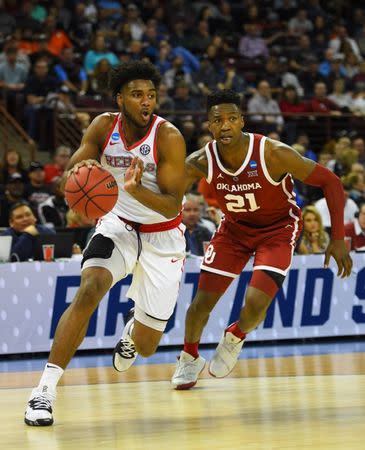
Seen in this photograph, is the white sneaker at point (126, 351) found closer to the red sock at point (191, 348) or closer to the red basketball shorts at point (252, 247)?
the red sock at point (191, 348)

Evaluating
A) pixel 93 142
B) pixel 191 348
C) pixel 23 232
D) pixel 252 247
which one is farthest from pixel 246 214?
pixel 23 232

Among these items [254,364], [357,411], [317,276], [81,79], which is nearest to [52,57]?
[81,79]

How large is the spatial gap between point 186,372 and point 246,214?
1226 mm

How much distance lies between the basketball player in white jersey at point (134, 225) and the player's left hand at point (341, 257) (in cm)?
98

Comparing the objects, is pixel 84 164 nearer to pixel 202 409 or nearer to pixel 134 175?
pixel 134 175

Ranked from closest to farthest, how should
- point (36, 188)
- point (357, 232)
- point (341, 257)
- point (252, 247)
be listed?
point (341, 257), point (252, 247), point (357, 232), point (36, 188)

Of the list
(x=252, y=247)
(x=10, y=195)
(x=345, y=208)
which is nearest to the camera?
(x=252, y=247)

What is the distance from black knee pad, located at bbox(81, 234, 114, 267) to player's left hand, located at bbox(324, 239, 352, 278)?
1451 mm

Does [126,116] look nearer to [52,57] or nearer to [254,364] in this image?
[254,364]

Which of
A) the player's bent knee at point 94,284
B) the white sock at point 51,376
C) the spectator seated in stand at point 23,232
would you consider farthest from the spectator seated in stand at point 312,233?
the white sock at point 51,376

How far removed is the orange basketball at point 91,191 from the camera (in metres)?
5.65

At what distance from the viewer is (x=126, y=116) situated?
20.2ft

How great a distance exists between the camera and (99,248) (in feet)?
19.8

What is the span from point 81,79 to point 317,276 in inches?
260
